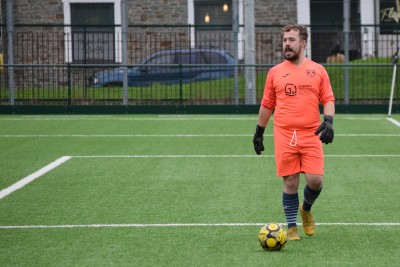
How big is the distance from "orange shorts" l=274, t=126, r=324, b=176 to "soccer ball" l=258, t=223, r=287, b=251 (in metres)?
0.62

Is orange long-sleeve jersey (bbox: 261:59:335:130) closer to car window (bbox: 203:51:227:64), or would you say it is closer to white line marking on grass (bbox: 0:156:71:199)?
white line marking on grass (bbox: 0:156:71:199)

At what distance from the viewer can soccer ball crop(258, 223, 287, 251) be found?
7.78 m

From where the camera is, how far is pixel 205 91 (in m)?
25.3

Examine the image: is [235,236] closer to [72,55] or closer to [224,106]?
[224,106]

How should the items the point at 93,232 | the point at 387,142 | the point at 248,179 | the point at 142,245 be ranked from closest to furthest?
the point at 142,245 → the point at 93,232 → the point at 248,179 → the point at 387,142

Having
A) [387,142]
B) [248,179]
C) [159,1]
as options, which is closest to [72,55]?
[159,1]

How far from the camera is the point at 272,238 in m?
7.79

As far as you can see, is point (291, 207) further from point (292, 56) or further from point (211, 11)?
point (211, 11)

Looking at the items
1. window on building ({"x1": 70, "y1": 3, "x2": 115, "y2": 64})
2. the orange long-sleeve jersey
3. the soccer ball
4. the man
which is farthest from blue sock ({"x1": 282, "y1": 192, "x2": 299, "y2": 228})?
window on building ({"x1": 70, "y1": 3, "x2": 115, "y2": 64})

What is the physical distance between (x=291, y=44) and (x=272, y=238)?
1617mm

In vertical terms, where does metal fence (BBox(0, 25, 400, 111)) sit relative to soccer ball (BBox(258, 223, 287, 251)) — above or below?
above

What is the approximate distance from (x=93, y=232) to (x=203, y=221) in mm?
1130

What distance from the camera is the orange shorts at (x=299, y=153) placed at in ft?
27.1

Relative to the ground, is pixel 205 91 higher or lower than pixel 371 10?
lower
